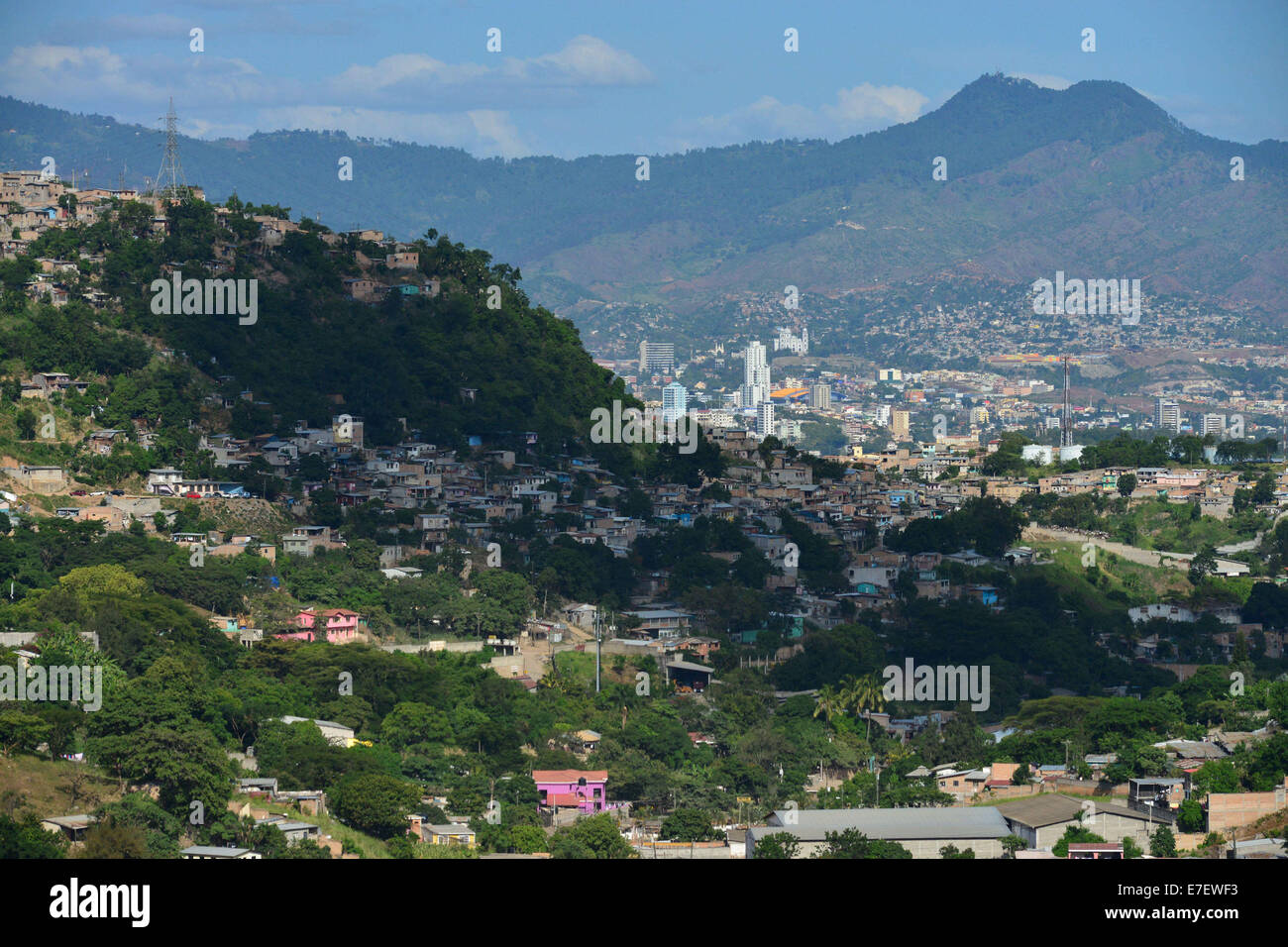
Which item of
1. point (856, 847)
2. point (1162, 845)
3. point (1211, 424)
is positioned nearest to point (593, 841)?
point (856, 847)

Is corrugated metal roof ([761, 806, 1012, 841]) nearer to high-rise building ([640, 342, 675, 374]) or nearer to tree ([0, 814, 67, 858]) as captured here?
tree ([0, 814, 67, 858])

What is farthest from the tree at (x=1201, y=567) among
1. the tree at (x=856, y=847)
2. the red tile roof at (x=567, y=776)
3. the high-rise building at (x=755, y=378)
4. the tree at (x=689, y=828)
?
the high-rise building at (x=755, y=378)

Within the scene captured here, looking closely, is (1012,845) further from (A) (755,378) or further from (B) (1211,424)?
(A) (755,378)

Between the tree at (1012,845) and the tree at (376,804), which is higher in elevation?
the tree at (376,804)

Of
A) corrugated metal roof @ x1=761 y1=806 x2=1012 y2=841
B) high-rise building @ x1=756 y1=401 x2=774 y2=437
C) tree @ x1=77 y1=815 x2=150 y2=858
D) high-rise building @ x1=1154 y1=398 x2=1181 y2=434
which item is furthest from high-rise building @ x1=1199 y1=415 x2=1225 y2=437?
tree @ x1=77 y1=815 x2=150 y2=858

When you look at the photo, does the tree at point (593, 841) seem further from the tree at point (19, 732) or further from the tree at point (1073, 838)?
the tree at point (19, 732)

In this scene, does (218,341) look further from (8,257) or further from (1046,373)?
(1046,373)
